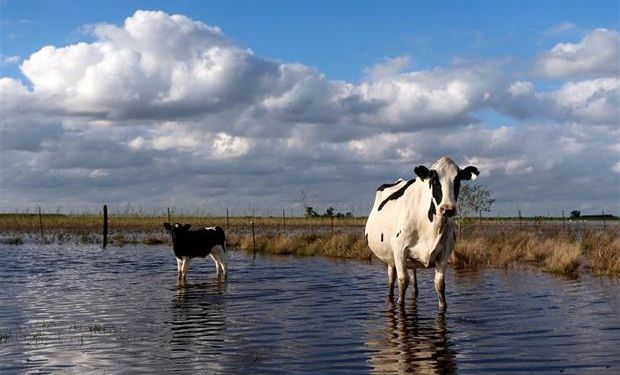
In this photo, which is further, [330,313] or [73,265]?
[73,265]

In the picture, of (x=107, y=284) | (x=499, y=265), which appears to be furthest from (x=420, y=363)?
(x=499, y=265)

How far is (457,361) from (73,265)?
1708 centimetres

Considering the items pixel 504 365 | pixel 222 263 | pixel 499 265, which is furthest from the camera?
pixel 499 265

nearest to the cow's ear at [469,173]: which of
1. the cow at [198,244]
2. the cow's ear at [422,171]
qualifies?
the cow's ear at [422,171]

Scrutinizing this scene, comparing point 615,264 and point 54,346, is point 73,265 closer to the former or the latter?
point 54,346

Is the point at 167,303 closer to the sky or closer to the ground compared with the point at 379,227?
closer to the ground

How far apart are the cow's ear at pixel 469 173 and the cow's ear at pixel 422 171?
19.9 inches

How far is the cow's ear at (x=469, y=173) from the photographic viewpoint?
1064cm

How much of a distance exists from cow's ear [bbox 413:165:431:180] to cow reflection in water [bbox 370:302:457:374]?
7.03ft

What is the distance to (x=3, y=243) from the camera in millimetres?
36156

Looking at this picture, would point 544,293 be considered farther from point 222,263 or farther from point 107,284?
point 107,284

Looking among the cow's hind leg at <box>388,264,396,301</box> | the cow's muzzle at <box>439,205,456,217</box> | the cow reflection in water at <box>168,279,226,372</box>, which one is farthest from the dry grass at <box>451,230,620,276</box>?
the cow's muzzle at <box>439,205,456,217</box>

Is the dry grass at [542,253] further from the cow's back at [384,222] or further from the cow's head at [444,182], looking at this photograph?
the cow's head at [444,182]

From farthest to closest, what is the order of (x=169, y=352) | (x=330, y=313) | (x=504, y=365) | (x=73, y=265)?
(x=73, y=265), (x=330, y=313), (x=169, y=352), (x=504, y=365)
